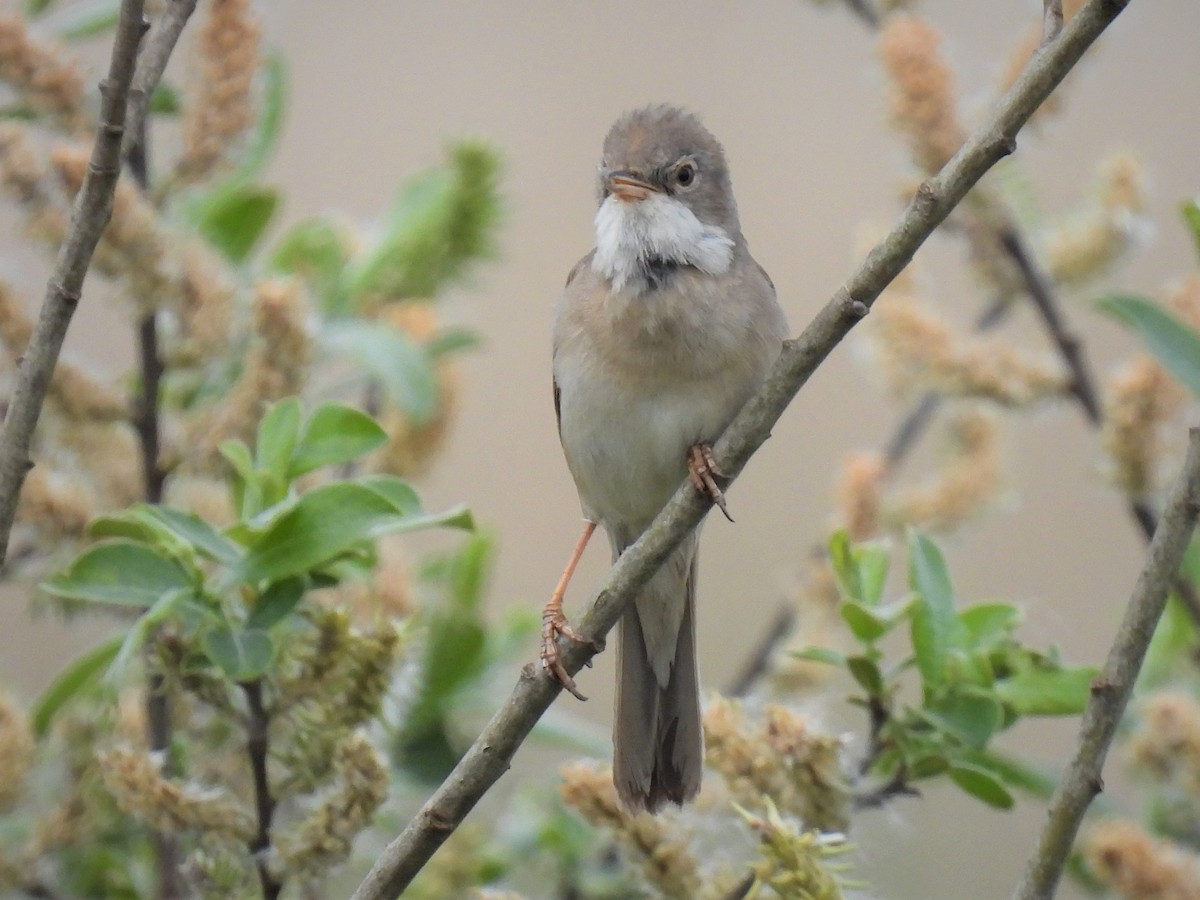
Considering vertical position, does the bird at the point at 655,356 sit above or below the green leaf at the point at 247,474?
above

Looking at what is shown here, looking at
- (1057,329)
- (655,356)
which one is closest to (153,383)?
(655,356)

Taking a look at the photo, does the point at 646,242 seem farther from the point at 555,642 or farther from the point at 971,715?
the point at 971,715

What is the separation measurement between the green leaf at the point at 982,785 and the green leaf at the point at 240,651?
0.64 metres

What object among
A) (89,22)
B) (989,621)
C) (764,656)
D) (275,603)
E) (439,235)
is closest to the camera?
(275,603)

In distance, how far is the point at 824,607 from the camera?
2016 millimetres

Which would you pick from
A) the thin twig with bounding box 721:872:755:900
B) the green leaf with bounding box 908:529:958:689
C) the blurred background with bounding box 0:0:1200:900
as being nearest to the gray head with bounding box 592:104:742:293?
the green leaf with bounding box 908:529:958:689

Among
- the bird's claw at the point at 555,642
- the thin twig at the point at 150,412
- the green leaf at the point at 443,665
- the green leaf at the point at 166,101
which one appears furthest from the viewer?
the green leaf at the point at 166,101

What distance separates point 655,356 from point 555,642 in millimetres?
458

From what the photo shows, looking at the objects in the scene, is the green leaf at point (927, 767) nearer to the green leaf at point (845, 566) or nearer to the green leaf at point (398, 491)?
the green leaf at point (845, 566)

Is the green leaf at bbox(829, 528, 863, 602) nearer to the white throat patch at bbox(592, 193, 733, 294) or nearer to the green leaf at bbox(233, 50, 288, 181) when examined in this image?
the white throat patch at bbox(592, 193, 733, 294)

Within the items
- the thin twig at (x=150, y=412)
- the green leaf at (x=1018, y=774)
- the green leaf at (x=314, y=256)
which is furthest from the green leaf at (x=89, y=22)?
the green leaf at (x=1018, y=774)

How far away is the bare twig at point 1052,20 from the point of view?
1155 mm

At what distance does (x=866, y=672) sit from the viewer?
1432 mm

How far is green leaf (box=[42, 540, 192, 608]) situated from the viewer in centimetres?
134
